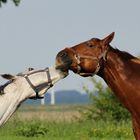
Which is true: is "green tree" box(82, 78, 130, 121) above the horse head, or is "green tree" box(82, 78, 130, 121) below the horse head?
below

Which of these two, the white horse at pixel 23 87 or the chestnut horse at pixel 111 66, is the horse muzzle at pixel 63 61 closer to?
the chestnut horse at pixel 111 66

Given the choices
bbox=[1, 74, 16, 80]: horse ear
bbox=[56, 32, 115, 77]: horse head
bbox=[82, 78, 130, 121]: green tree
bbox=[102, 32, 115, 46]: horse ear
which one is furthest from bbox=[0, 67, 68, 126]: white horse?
bbox=[82, 78, 130, 121]: green tree

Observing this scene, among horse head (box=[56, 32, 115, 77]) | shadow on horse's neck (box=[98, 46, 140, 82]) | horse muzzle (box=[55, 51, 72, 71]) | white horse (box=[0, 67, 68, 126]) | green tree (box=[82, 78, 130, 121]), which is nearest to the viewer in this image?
white horse (box=[0, 67, 68, 126])

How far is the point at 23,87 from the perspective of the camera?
23.8 feet

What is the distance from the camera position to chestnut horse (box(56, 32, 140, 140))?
8.50 meters

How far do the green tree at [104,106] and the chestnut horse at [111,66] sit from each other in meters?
21.4

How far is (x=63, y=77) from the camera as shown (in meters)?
7.54

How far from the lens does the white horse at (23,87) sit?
7.07 m

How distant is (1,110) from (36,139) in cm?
1123

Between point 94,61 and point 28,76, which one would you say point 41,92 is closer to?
point 28,76

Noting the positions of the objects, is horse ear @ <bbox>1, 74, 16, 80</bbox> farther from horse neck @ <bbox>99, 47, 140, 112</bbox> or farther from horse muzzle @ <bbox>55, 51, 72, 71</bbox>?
horse neck @ <bbox>99, 47, 140, 112</bbox>

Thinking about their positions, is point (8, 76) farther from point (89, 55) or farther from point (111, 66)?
point (111, 66)

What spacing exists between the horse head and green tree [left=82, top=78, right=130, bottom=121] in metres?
21.6

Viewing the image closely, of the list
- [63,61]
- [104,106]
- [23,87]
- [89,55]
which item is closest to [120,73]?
[89,55]
